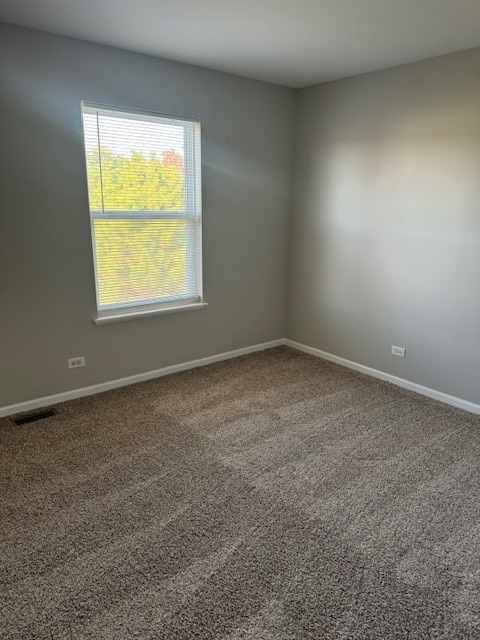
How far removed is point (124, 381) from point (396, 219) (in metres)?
2.70

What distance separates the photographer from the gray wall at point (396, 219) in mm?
3168

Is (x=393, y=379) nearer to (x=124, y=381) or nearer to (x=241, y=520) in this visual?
(x=241, y=520)

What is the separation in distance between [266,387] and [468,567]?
2053 mm

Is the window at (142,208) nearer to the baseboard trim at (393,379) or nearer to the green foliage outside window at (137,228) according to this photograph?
the green foliage outside window at (137,228)

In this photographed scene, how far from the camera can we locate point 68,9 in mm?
2422

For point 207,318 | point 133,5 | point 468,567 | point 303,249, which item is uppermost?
point 133,5

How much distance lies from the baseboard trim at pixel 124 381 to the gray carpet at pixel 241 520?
12 centimetres

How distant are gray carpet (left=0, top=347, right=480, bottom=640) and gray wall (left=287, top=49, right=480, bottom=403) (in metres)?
0.58

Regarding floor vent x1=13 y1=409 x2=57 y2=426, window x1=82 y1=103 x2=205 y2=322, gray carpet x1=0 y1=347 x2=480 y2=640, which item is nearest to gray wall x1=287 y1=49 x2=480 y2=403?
gray carpet x1=0 y1=347 x2=480 y2=640

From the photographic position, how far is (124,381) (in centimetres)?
367

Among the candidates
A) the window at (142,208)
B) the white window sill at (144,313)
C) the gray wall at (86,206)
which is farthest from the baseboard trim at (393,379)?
the window at (142,208)

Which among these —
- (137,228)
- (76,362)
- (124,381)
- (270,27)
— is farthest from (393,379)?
(270,27)

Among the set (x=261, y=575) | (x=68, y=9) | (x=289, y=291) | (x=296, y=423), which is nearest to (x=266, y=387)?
(x=296, y=423)

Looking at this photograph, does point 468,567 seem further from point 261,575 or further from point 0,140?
point 0,140
